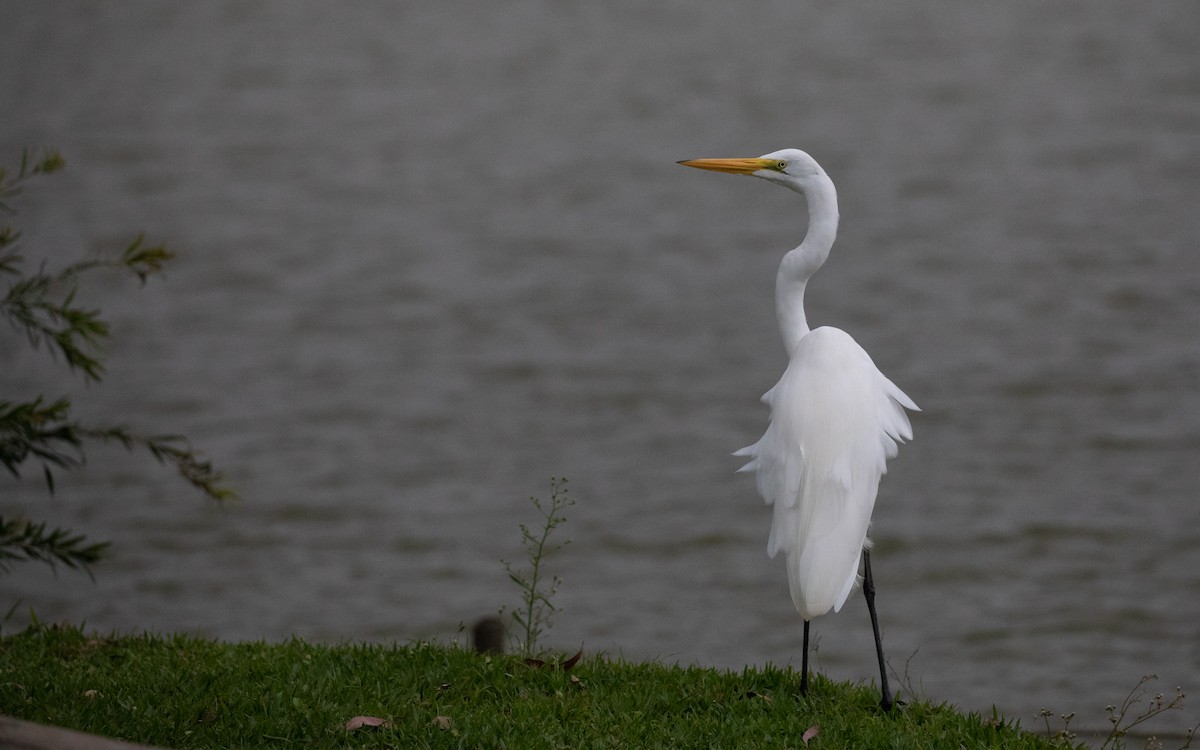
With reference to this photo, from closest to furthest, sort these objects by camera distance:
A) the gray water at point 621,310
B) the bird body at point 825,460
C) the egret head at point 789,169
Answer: the bird body at point 825,460, the egret head at point 789,169, the gray water at point 621,310

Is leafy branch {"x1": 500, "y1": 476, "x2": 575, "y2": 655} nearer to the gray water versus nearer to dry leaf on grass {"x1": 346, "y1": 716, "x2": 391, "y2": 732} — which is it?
the gray water

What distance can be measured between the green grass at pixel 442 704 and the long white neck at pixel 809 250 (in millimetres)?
1275

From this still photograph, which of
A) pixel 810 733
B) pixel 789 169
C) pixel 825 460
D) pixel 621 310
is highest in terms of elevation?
pixel 621 310

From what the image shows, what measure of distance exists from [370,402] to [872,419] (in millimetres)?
8165

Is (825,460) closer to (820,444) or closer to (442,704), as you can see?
(820,444)

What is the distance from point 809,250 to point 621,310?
8.61 metres

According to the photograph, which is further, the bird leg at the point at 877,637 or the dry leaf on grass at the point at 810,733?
the bird leg at the point at 877,637

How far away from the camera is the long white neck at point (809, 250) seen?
501cm

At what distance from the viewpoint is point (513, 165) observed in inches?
676

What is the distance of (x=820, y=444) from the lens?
15.4 ft

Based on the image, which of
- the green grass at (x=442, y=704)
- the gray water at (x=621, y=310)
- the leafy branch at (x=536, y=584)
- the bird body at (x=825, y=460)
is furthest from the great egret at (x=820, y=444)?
the gray water at (x=621, y=310)

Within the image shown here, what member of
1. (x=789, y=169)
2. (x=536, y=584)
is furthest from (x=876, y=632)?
(x=536, y=584)


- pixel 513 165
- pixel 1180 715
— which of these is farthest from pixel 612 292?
pixel 1180 715

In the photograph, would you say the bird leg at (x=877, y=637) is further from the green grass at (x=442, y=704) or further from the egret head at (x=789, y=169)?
the egret head at (x=789, y=169)
